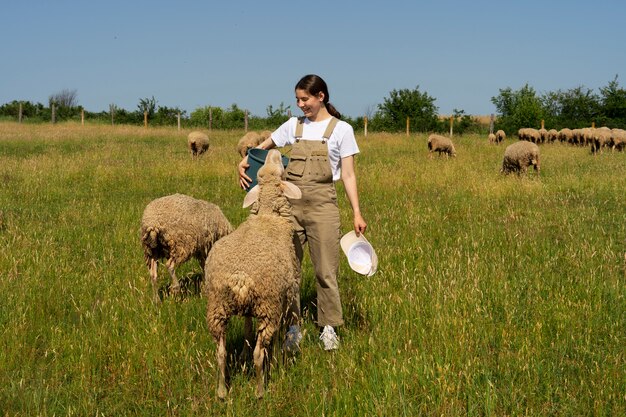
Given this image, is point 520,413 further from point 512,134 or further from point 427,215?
point 512,134

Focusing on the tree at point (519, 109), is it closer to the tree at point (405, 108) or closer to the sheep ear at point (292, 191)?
the tree at point (405, 108)

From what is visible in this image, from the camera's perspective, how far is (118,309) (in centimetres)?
472

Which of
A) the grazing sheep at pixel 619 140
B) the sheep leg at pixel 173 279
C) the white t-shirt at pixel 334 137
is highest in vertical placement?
the grazing sheep at pixel 619 140

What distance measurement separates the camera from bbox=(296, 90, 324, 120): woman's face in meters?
4.16

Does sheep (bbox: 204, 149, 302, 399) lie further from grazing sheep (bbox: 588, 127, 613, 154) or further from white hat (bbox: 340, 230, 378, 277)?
grazing sheep (bbox: 588, 127, 613, 154)

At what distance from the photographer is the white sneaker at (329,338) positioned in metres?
4.19

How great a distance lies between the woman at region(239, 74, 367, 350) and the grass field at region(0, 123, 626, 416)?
1.05 feet

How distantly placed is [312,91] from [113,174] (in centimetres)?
1054

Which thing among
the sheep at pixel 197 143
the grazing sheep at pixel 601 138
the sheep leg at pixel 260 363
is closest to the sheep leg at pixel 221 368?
the sheep leg at pixel 260 363

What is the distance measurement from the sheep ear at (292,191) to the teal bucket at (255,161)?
0.46 meters

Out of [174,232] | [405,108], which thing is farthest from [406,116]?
[174,232]

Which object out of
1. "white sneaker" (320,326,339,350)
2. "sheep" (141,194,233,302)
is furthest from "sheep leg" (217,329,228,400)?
"sheep" (141,194,233,302)

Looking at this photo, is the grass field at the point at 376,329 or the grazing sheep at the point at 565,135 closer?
the grass field at the point at 376,329

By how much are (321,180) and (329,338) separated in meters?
1.25
